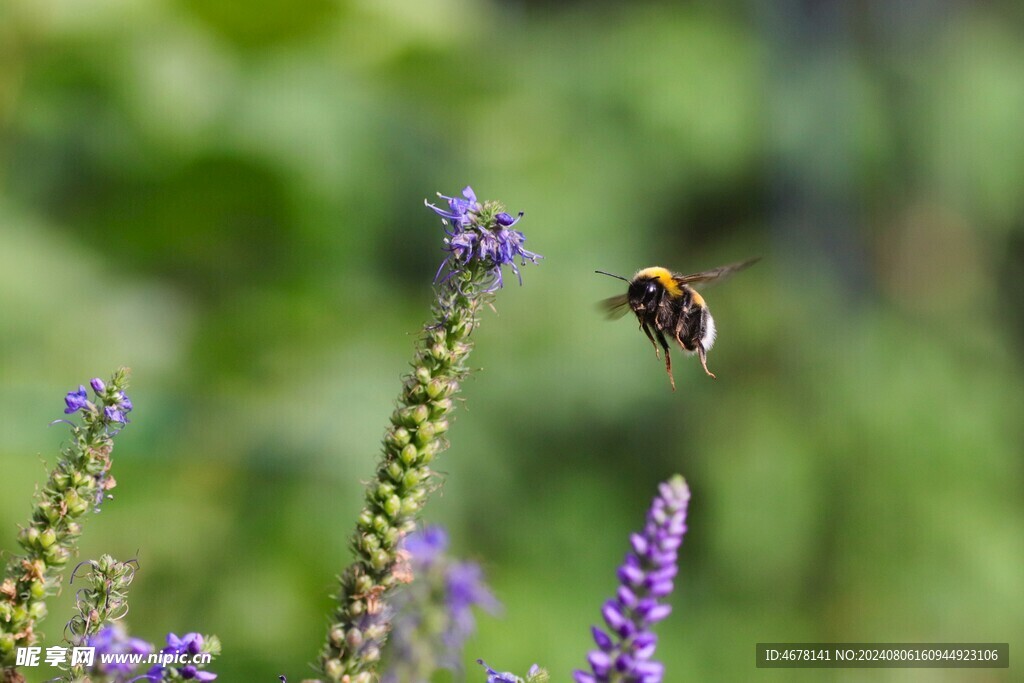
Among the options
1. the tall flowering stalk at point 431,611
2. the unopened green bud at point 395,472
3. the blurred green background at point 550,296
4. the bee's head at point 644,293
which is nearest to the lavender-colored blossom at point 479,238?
the unopened green bud at point 395,472

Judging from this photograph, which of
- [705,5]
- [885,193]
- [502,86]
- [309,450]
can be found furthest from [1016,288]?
[309,450]

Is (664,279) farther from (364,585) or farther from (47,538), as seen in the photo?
(47,538)

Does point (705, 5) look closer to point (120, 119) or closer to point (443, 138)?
point (443, 138)

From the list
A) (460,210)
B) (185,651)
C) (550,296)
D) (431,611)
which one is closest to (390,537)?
(431,611)

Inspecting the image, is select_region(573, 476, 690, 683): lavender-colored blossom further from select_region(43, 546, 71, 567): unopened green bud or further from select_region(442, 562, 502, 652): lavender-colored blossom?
select_region(43, 546, 71, 567): unopened green bud

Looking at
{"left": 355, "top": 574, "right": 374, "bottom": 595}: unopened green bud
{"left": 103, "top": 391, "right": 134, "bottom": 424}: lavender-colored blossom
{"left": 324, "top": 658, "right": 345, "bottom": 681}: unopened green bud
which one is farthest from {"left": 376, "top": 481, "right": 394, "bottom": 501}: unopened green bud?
{"left": 103, "top": 391, "right": 134, "bottom": 424}: lavender-colored blossom
